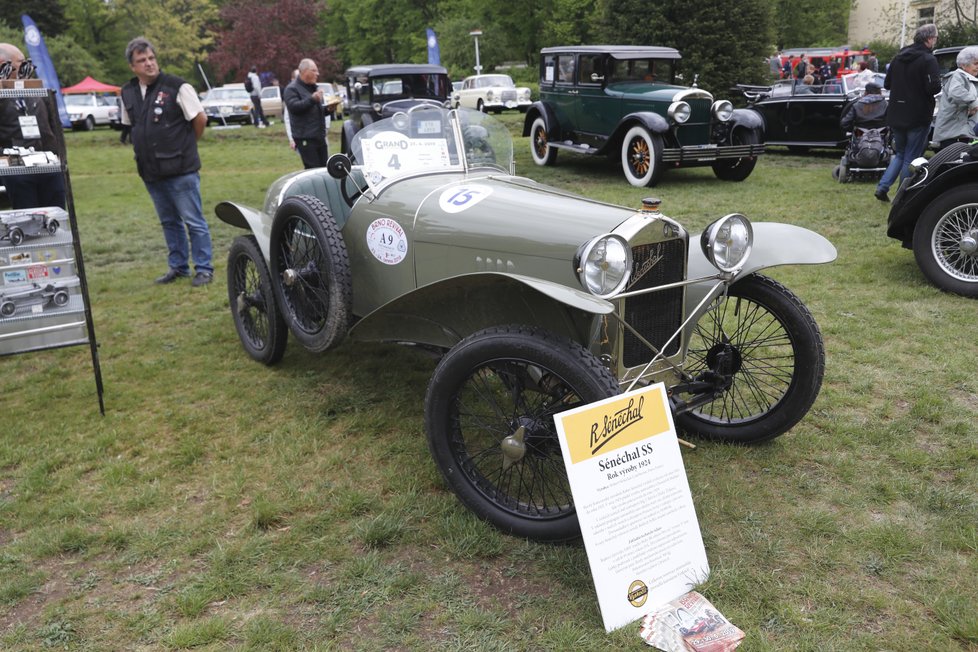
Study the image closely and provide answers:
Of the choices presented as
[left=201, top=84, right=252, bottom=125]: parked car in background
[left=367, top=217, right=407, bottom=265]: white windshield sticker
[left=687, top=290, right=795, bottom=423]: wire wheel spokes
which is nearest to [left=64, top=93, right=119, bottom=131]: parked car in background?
[left=201, top=84, right=252, bottom=125]: parked car in background

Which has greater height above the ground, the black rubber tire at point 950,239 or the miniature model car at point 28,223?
the miniature model car at point 28,223

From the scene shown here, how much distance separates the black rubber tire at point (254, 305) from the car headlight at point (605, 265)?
2248 mm

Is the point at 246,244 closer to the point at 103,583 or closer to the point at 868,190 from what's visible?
the point at 103,583

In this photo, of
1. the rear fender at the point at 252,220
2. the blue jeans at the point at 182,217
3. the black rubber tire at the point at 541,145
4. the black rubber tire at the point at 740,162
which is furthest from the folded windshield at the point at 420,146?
the black rubber tire at the point at 541,145

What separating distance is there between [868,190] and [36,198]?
908 centimetres

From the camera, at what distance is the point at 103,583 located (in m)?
2.56

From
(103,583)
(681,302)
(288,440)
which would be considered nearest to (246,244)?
(288,440)

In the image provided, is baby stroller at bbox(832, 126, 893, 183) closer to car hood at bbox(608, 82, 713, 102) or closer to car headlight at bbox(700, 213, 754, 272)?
car hood at bbox(608, 82, 713, 102)

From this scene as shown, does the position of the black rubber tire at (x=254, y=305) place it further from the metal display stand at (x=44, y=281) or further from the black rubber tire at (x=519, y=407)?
the black rubber tire at (x=519, y=407)

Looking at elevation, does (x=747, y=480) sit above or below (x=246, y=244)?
below

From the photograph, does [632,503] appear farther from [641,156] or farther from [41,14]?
[41,14]

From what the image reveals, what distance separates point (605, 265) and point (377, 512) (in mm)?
1393

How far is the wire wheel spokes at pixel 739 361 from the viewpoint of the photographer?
3252mm

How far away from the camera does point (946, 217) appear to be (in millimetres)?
5156
